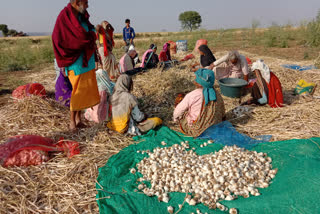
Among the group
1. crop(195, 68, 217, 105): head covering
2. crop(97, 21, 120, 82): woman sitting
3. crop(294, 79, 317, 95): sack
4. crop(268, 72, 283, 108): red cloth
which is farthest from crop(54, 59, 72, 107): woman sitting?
crop(294, 79, 317, 95): sack

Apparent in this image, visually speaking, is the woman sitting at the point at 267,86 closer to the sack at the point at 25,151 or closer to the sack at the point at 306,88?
the sack at the point at 306,88

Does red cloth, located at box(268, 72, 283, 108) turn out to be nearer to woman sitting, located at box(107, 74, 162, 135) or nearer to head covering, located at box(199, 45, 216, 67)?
head covering, located at box(199, 45, 216, 67)

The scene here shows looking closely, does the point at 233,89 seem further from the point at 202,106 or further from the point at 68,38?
the point at 68,38

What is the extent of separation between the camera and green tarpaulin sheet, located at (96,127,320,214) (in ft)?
6.18

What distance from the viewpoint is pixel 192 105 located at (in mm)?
3158

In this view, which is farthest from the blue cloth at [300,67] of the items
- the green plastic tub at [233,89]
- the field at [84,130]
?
the green plastic tub at [233,89]

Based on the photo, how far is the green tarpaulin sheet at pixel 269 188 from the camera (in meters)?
1.88

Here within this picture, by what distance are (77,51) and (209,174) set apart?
7.71ft

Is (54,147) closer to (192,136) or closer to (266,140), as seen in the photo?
(192,136)

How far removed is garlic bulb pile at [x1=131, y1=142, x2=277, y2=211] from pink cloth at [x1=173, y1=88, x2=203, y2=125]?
0.66 m

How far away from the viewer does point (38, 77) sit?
22.2 ft

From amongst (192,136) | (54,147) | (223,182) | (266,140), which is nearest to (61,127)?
(54,147)

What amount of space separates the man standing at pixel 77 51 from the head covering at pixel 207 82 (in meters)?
1.56

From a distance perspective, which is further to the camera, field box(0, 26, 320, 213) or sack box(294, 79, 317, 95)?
sack box(294, 79, 317, 95)
